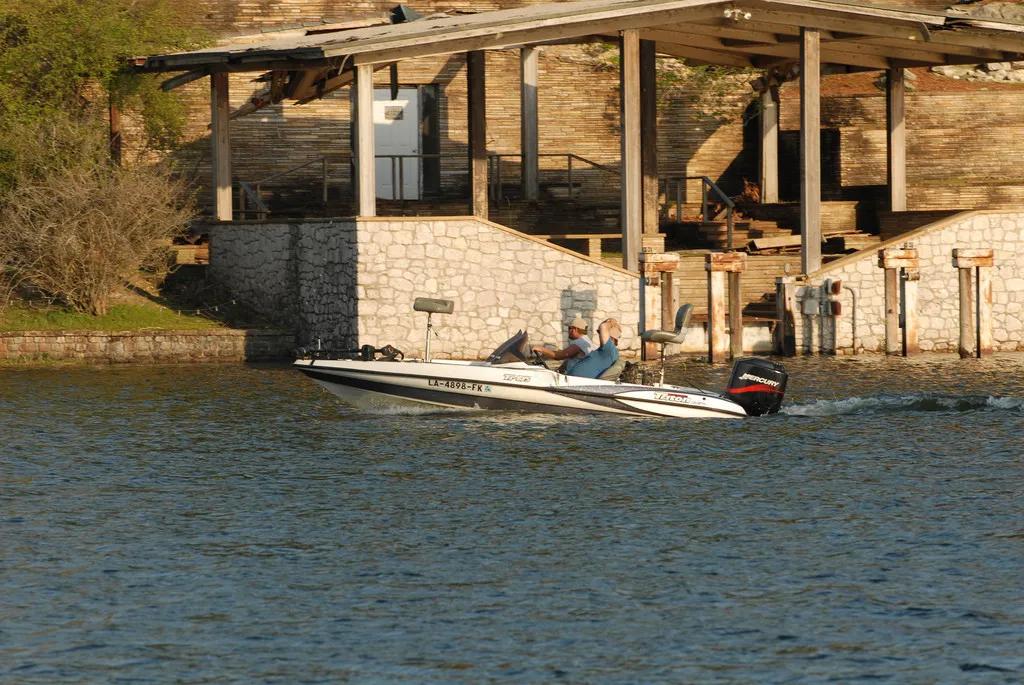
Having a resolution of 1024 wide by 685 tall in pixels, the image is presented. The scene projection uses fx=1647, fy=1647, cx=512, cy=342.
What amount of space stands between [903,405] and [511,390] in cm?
504

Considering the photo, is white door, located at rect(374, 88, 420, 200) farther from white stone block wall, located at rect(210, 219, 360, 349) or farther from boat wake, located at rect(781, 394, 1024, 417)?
boat wake, located at rect(781, 394, 1024, 417)

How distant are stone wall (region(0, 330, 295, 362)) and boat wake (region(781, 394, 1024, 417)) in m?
10.6

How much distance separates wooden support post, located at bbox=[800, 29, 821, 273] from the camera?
2798 centimetres

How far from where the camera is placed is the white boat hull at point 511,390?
19.7 meters

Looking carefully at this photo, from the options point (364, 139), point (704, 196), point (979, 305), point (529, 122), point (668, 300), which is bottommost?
point (979, 305)

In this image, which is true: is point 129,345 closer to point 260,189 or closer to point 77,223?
point 77,223

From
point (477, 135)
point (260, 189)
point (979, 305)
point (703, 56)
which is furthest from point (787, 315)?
point (260, 189)

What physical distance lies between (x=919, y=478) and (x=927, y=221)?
Answer: 16.0 m

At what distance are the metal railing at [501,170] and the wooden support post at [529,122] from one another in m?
0.36

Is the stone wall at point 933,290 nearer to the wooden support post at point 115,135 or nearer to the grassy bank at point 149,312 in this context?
the grassy bank at point 149,312

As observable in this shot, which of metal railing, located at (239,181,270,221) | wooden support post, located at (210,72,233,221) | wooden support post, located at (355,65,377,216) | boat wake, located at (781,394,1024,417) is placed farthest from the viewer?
metal railing, located at (239,181,270,221)

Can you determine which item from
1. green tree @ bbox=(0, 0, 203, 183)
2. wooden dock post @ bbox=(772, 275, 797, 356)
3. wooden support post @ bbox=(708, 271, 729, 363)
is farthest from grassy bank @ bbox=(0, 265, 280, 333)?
wooden dock post @ bbox=(772, 275, 797, 356)

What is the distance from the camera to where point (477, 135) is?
99.1ft

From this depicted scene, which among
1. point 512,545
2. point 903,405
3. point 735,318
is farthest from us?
point 735,318
